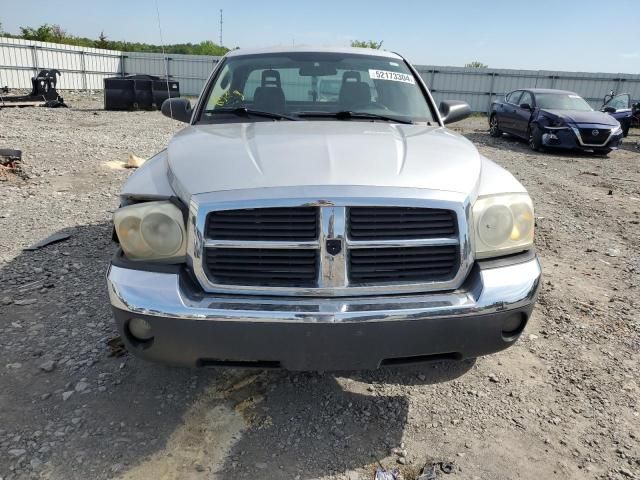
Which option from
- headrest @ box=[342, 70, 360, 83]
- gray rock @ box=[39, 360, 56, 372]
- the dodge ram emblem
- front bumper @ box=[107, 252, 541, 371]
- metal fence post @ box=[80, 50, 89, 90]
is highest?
metal fence post @ box=[80, 50, 89, 90]

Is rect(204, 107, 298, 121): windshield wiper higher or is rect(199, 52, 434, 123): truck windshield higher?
rect(199, 52, 434, 123): truck windshield

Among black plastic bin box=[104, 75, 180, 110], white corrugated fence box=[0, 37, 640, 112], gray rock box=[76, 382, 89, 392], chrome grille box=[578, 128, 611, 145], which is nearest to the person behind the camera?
gray rock box=[76, 382, 89, 392]

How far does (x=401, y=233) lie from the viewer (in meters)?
2.05

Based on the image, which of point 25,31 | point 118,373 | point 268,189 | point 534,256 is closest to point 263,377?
point 118,373

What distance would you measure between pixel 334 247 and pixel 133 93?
1897 centimetres

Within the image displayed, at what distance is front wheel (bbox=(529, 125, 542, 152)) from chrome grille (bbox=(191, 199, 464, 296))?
37.0ft

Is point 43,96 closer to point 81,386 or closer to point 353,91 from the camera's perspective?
point 353,91

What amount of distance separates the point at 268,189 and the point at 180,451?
127 centimetres

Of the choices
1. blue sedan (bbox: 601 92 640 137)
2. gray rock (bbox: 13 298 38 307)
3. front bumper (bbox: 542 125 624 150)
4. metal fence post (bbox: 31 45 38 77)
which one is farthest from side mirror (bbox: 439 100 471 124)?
metal fence post (bbox: 31 45 38 77)

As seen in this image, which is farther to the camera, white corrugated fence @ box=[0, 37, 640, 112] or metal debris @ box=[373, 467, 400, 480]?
white corrugated fence @ box=[0, 37, 640, 112]

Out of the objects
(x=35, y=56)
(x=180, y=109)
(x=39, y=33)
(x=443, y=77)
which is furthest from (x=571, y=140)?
(x=39, y=33)

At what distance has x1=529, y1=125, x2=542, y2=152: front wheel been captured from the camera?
471 inches

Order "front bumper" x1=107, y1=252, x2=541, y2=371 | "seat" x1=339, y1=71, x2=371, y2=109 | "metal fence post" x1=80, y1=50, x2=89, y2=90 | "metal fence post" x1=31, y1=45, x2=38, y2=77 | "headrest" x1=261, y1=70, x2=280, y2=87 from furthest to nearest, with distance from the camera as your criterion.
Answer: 1. "metal fence post" x1=80, y1=50, x2=89, y2=90
2. "metal fence post" x1=31, y1=45, x2=38, y2=77
3. "headrest" x1=261, y1=70, x2=280, y2=87
4. "seat" x1=339, y1=71, x2=371, y2=109
5. "front bumper" x1=107, y1=252, x2=541, y2=371

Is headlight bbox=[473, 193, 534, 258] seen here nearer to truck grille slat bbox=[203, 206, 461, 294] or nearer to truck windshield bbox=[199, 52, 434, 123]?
truck grille slat bbox=[203, 206, 461, 294]
